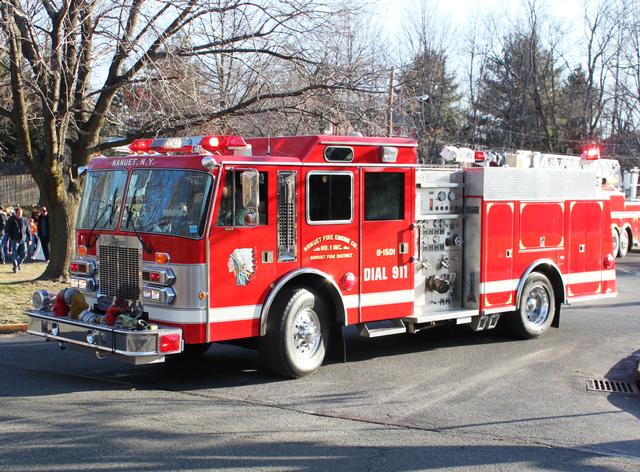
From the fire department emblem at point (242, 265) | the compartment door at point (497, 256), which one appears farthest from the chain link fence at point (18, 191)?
the fire department emblem at point (242, 265)

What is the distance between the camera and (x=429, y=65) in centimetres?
4122

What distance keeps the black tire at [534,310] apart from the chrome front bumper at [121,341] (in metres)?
5.40

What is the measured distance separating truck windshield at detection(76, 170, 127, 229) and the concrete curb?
3.40 m

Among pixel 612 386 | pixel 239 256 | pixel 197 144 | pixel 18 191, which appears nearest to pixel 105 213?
pixel 197 144

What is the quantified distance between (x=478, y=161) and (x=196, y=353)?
4.64m

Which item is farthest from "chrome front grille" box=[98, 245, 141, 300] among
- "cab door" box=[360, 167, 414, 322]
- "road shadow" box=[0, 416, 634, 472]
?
"cab door" box=[360, 167, 414, 322]

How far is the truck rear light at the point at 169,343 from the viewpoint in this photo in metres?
7.64

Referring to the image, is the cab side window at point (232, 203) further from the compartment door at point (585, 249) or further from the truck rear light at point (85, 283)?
the compartment door at point (585, 249)

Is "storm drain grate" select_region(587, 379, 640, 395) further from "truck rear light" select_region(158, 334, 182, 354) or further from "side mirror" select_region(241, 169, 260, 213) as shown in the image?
"truck rear light" select_region(158, 334, 182, 354)

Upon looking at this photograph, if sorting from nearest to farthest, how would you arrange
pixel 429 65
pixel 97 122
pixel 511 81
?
pixel 97 122 → pixel 429 65 → pixel 511 81

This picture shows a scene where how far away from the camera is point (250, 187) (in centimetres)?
805

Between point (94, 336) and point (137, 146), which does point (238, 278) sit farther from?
point (137, 146)

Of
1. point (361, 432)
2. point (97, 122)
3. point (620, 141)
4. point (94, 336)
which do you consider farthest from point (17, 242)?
point (620, 141)

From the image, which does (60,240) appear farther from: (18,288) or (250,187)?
(250,187)
